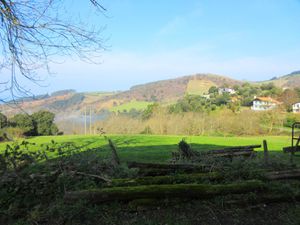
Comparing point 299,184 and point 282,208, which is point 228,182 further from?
point 299,184

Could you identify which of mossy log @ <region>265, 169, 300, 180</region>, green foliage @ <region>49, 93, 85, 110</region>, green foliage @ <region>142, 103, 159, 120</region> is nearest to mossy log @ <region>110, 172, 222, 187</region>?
mossy log @ <region>265, 169, 300, 180</region>

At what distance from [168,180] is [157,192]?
0.64 meters

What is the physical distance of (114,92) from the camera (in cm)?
6962

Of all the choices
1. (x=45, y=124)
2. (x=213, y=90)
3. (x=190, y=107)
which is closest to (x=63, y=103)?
(x=45, y=124)

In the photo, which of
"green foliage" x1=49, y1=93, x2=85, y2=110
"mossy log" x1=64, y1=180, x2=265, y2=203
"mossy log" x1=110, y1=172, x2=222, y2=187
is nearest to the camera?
"mossy log" x1=64, y1=180, x2=265, y2=203

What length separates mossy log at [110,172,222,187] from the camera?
4820 mm

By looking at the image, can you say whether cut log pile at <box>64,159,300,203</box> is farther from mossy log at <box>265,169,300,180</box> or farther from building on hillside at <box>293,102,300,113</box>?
building on hillside at <box>293,102,300,113</box>

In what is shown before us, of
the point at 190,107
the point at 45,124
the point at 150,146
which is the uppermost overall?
the point at 190,107

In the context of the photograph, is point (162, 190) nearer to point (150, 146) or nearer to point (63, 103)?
point (150, 146)

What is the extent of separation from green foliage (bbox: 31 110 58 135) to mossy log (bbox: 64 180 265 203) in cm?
3729

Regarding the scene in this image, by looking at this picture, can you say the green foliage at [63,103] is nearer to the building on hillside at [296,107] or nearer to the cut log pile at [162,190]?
the cut log pile at [162,190]

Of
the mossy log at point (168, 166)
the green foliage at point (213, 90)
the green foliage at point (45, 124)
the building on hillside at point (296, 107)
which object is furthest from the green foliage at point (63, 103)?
the building on hillside at point (296, 107)

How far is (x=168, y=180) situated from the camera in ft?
16.5

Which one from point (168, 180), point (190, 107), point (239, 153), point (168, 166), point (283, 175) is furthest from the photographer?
point (190, 107)
